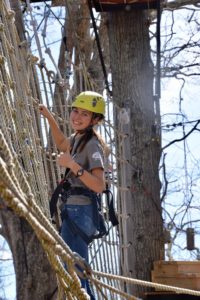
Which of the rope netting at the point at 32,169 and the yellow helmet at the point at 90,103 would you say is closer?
the rope netting at the point at 32,169

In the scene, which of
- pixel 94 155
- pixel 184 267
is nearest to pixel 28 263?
pixel 184 267

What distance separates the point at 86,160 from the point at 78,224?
0.80 ft

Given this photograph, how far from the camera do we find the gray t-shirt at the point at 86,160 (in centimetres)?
258

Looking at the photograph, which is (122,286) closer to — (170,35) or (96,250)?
(96,250)

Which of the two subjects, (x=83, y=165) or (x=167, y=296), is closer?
(x=83, y=165)

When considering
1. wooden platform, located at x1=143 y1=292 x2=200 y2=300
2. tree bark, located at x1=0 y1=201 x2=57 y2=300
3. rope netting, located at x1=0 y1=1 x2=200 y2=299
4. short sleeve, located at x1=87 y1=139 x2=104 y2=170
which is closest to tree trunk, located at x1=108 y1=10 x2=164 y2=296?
rope netting, located at x1=0 y1=1 x2=200 y2=299

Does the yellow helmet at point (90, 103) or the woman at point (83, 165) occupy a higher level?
the yellow helmet at point (90, 103)

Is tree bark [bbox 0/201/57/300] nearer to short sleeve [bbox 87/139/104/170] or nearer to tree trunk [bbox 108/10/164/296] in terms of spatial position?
tree trunk [bbox 108/10/164/296]

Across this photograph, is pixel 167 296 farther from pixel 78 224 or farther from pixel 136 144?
pixel 136 144

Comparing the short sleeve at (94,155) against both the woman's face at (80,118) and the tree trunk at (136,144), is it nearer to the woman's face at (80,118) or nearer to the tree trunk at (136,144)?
the woman's face at (80,118)

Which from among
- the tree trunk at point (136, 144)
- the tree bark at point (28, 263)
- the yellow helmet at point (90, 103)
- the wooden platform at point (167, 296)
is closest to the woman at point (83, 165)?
the yellow helmet at point (90, 103)

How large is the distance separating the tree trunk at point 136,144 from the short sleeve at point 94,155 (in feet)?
4.74

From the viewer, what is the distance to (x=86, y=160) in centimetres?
265

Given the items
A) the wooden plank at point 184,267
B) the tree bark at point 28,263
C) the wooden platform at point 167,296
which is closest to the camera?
the wooden platform at point 167,296
